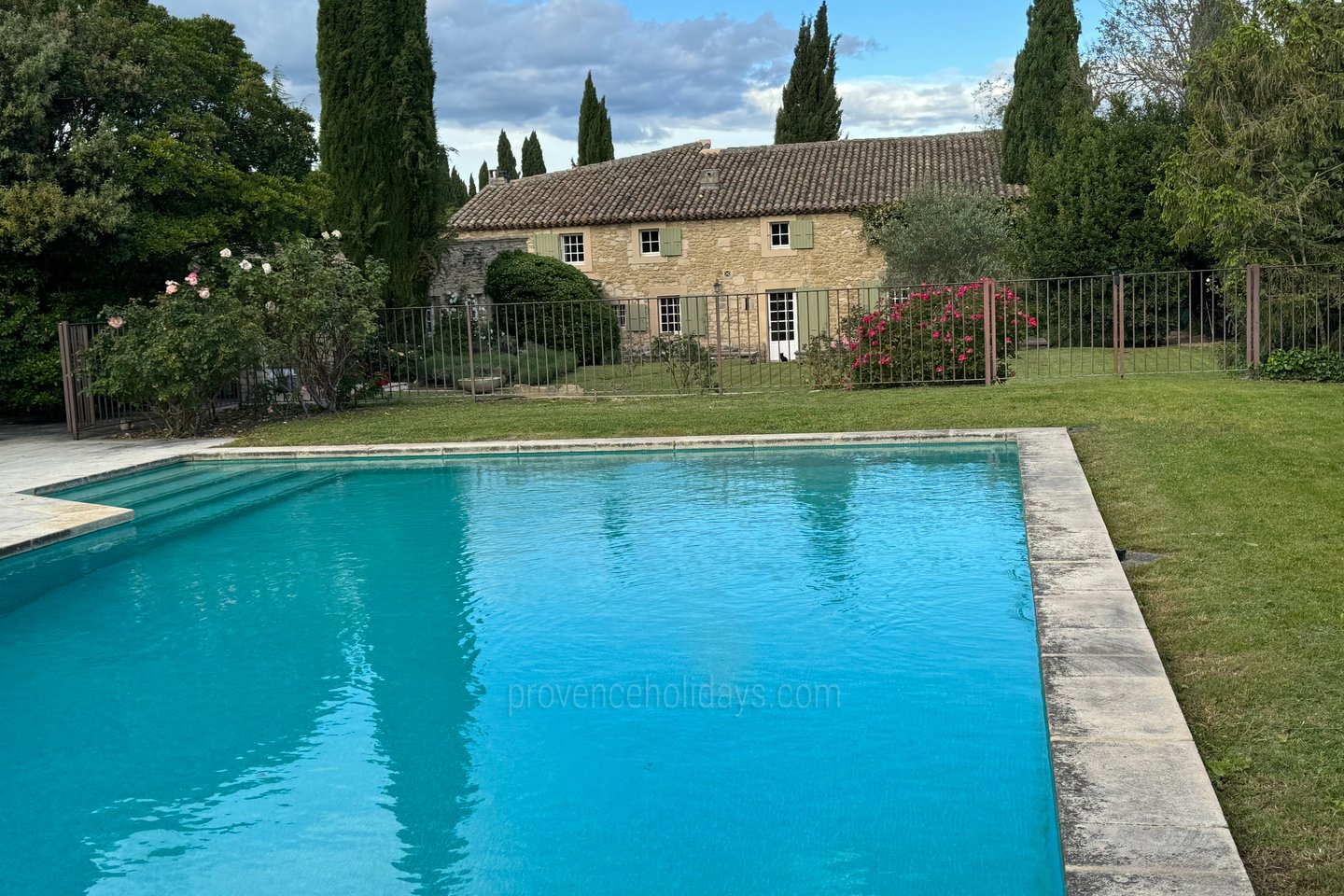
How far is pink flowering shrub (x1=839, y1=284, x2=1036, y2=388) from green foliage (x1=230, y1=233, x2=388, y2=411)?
701 centimetres

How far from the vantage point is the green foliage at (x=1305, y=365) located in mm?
14203

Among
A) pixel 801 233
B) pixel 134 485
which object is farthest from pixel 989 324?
pixel 801 233

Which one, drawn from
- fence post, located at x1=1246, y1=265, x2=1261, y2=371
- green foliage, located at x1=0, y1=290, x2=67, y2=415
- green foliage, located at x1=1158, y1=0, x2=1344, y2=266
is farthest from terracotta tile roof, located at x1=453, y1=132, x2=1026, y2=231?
green foliage, located at x1=0, y1=290, x2=67, y2=415

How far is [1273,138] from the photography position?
14.8 m

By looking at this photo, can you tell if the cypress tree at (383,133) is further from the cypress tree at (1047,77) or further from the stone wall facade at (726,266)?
the cypress tree at (1047,77)

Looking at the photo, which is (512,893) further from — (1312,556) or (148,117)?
(148,117)

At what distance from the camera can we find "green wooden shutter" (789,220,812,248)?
30.0 m

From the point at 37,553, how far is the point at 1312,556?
26.7 ft

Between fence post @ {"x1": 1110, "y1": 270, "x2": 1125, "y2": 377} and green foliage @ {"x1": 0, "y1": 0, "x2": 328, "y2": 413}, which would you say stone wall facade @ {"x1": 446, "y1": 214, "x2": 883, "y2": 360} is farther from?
fence post @ {"x1": 1110, "y1": 270, "x2": 1125, "y2": 377}

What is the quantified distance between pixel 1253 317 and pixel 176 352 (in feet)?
45.1

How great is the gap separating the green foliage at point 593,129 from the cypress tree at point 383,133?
23.8m

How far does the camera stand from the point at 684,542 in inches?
299

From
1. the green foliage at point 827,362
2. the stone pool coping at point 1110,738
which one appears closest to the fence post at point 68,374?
the green foliage at point 827,362

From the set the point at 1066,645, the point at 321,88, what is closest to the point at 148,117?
the point at 321,88
